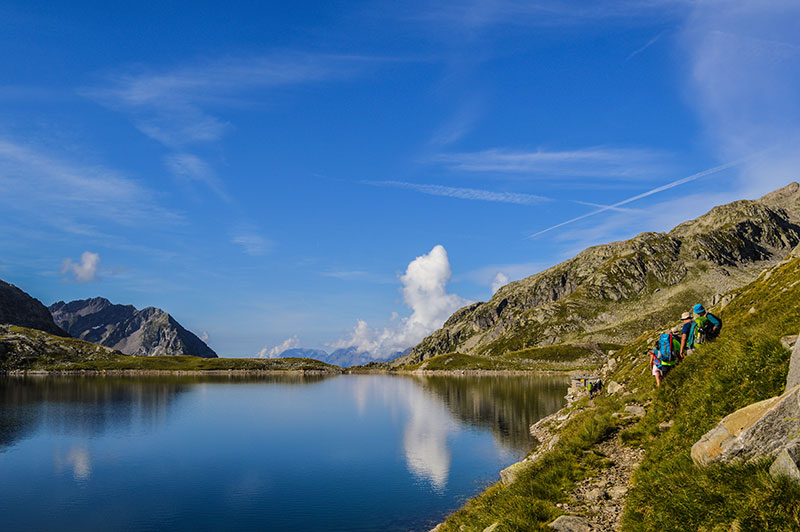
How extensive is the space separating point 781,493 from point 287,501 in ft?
132

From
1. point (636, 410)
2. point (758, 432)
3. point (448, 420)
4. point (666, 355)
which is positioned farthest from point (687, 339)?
point (448, 420)

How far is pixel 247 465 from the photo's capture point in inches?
2103

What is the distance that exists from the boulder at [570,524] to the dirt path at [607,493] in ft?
0.73

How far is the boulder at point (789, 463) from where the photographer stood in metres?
8.85

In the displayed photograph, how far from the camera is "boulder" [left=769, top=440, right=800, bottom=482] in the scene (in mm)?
8846

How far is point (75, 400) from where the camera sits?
386 ft

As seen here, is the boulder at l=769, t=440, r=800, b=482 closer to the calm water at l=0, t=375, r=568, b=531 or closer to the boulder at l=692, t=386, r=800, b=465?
the boulder at l=692, t=386, r=800, b=465

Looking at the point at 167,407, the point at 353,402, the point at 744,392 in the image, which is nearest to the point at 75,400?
the point at 167,407

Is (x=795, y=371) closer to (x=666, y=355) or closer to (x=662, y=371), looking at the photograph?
(x=666, y=355)

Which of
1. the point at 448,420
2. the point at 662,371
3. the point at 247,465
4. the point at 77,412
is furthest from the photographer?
the point at 77,412

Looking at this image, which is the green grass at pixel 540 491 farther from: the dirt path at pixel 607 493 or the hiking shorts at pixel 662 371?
the hiking shorts at pixel 662 371

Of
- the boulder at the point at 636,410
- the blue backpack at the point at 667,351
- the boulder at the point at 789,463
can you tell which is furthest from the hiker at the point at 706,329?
the boulder at the point at 789,463

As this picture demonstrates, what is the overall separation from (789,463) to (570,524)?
7.22m

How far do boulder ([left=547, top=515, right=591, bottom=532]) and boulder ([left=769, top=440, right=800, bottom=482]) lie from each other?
21.0ft
